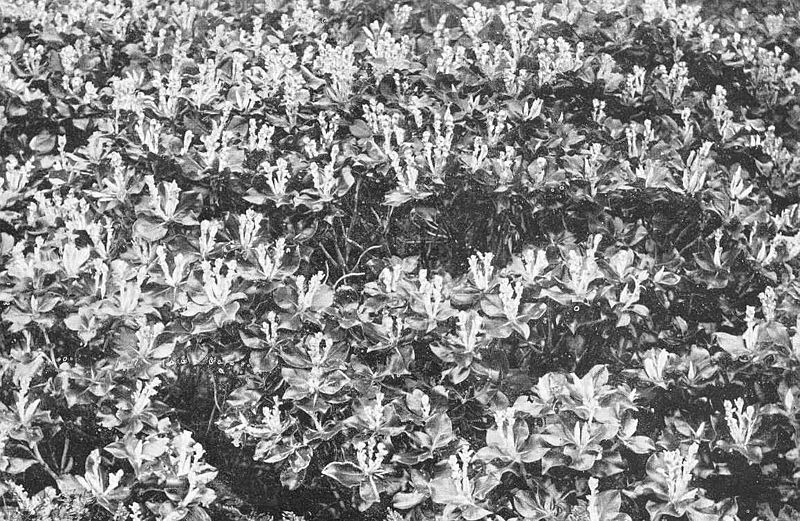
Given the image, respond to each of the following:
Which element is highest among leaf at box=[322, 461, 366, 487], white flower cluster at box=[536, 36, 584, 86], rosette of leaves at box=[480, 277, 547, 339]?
white flower cluster at box=[536, 36, 584, 86]

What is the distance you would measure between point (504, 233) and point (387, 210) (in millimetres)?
546

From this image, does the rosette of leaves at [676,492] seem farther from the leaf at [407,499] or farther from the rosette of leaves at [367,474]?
the rosette of leaves at [367,474]

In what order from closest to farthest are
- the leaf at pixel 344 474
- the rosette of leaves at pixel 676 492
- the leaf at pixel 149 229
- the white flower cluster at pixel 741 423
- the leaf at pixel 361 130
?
1. the rosette of leaves at pixel 676 492
2. the white flower cluster at pixel 741 423
3. the leaf at pixel 344 474
4. the leaf at pixel 149 229
5. the leaf at pixel 361 130

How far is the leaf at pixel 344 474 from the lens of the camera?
290 cm

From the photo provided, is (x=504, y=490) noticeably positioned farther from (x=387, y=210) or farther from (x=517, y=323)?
(x=387, y=210)

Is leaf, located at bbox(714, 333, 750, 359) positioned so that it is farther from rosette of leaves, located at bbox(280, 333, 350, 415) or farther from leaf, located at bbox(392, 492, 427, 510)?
rosette of leaves, located at bbox(280, 333, 350, 415)

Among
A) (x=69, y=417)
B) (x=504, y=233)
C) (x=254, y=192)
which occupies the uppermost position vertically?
(x=254, y=192)

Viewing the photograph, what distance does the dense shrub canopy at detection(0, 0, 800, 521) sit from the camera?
294 centimetres

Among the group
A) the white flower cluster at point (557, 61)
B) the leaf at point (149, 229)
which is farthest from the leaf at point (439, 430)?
the white flower cluster at point (557, 61)

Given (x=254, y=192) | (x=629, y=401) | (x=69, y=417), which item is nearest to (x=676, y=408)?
(x=629, y=401)

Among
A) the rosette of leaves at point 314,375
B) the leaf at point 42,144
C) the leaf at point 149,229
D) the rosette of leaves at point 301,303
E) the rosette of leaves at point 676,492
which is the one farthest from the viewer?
the leaf at point 42,144

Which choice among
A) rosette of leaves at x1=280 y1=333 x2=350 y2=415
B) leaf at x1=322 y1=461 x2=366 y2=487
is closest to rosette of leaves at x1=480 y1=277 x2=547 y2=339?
rosette of leaves at x1=280 y1=333 x2=350 y2=415

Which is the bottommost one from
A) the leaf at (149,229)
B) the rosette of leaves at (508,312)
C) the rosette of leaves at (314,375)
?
the rosette of leaves at (314,375)

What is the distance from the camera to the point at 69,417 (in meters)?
3.33
